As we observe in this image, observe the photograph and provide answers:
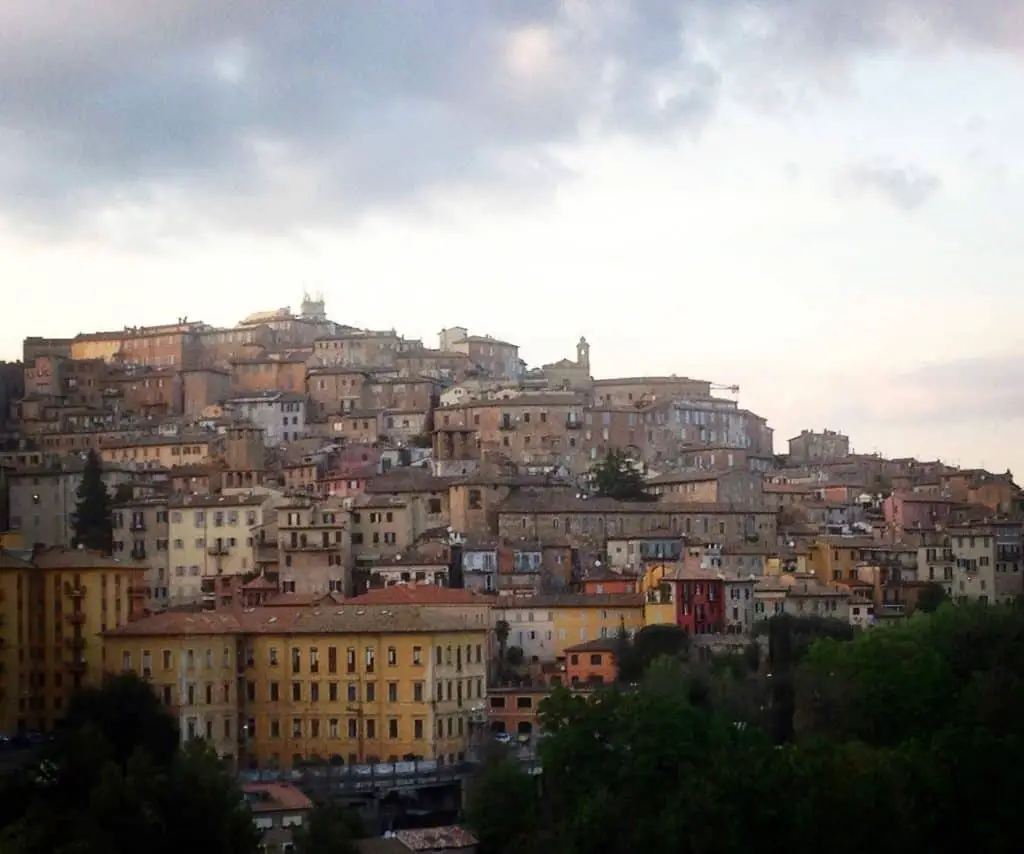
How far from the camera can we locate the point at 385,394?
97.6 metres

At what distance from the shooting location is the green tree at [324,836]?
154 ft

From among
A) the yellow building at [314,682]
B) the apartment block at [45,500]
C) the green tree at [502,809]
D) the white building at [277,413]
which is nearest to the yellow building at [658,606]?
the yellow building at [314,682]

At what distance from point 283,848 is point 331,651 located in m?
12.1

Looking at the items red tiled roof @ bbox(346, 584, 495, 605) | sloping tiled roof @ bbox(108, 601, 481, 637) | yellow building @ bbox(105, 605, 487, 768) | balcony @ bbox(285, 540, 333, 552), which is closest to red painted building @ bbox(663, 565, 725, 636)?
red tiled roof @ bbox(346, 584, 495, 605)

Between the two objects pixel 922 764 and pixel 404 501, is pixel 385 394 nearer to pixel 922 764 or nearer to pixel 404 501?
pixel 404 501

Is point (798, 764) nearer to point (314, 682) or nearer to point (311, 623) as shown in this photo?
point (314, 682)

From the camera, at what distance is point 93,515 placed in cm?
7925

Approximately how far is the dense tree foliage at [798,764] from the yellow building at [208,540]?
16.9 meters

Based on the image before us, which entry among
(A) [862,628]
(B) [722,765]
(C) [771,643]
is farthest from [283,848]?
(A) [862,628]

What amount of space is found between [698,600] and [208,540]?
1471 centimetres

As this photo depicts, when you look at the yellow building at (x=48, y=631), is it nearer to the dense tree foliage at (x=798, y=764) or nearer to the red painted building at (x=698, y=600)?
the dense tree foliage at (x=798, y=764)

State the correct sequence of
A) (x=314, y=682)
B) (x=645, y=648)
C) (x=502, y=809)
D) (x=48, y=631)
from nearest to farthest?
1. (x=502, y=809)
2. (x=314, y=682)
3. (x=48, y=631)
4. (x=645, y=648)

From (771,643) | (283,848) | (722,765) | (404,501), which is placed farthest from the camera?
(404,501)

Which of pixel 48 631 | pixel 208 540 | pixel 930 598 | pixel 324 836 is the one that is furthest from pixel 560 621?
pixel 324 836
